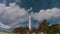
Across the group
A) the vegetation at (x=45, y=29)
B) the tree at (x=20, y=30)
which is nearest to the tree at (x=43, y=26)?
the vegetation at (x=45, y=29)

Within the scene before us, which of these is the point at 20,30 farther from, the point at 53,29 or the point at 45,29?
→ the point at 53,29

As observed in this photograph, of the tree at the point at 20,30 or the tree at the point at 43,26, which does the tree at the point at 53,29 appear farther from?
the tree at the point at 20,30

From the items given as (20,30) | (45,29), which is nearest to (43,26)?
(45,29)

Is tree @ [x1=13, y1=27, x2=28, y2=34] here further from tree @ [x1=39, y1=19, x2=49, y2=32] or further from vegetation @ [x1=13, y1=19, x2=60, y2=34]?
tree @ [x1=39, y1=19, x2=49, y2=32]

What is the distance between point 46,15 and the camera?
6.22 ft

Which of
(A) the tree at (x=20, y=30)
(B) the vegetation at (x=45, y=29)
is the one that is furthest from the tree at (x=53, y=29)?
(A) the tree at (x=20, y=30)

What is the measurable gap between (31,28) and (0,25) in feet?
1.50

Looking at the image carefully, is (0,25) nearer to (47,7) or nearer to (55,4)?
(47,7)

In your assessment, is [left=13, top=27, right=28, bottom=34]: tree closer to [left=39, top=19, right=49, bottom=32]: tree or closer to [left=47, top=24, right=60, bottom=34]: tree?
[left=39, top=19, right=49, bottom=32]: tree

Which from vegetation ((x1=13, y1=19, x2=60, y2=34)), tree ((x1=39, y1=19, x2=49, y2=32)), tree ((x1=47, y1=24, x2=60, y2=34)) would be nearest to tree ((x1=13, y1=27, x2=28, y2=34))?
vegetation ((x1=13, y1=19, x2=60, y2=34))

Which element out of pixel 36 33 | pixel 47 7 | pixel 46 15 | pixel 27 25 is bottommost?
pixel 36 33

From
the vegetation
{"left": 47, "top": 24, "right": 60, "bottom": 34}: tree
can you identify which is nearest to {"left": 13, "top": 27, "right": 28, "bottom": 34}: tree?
the vegetation

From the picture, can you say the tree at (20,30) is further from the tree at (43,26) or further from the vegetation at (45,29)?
the tree at (43,26)

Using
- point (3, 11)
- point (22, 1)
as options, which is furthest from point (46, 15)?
point (3, 11)
